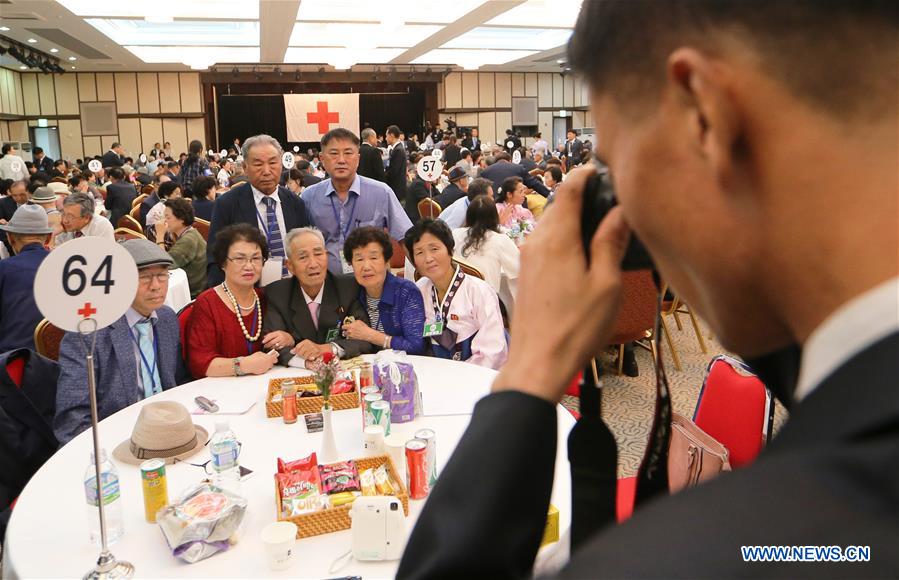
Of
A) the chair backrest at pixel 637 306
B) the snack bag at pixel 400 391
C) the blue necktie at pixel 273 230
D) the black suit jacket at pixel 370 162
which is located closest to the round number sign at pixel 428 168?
the black suit jacket at pixel 370 162

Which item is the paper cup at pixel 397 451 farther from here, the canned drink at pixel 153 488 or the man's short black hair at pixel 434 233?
the man's short black hair at pixel 434 233

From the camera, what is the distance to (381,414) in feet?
6.70

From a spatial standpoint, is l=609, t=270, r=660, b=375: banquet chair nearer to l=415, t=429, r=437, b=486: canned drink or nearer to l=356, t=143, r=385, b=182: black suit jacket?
l=415, t=429, r=437, b=486: canned drink

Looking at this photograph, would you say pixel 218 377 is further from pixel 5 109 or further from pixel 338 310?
pixel 5 109

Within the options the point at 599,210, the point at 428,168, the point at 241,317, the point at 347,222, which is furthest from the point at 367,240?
the point at 428,168

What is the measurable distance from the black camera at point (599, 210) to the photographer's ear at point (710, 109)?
15 centimetres

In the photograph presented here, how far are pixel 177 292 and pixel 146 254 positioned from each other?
143 centimetres

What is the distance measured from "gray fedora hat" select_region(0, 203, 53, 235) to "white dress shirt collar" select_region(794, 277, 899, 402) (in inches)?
164

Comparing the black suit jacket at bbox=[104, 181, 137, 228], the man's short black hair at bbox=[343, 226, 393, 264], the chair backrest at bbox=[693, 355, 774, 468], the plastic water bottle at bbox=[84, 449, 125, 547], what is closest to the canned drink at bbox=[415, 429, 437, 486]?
the plastic water bottle at bbox=[84, 449, 125, 547]

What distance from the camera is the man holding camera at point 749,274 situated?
0.27 m

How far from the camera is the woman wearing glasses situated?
2.73 meters

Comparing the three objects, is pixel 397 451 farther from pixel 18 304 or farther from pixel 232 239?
pixel 18 304

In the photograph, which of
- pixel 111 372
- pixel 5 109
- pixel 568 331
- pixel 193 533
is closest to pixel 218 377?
pixel 111 372

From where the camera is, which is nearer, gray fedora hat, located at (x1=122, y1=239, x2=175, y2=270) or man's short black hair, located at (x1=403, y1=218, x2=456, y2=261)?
gray fedora hat, located at (x1=122, y1=239, x2=175, y2=270)
